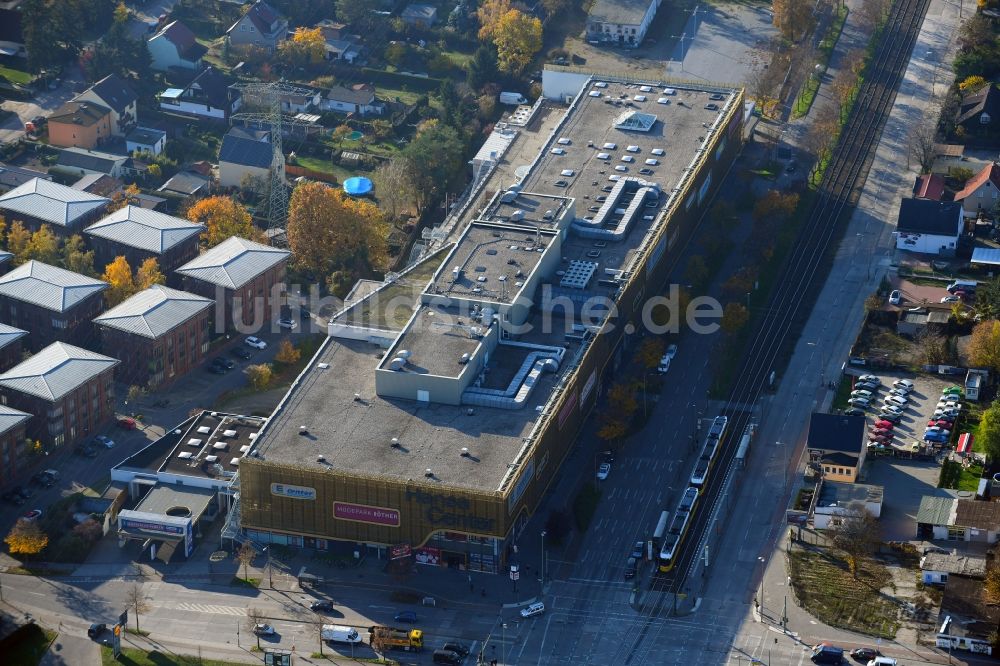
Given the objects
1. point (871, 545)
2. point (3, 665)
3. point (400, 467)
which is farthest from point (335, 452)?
point (871, 545)

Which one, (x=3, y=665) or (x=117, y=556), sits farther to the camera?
(x=117, y=556)

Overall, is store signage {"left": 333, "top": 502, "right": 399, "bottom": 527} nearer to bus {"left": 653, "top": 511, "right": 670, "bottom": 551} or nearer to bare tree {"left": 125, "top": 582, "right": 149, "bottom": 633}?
bare tree {"left": 125, "top": 582, "right": 149, "bottom": 633}

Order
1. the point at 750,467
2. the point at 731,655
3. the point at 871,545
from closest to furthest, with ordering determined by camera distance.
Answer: the point at 731,655, the point at 871,545, the point at 750,467

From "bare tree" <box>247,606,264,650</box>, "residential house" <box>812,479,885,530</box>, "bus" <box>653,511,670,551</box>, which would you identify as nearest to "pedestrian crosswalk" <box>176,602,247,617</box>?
"bare tree" <box>247,606,264,650</box>

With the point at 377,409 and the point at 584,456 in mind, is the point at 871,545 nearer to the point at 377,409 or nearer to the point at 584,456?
the point at 584,456

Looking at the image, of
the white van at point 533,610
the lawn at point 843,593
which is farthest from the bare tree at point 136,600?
the lawn at point 843,593

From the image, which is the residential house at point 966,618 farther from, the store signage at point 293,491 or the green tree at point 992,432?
the store signage at point 293,491
